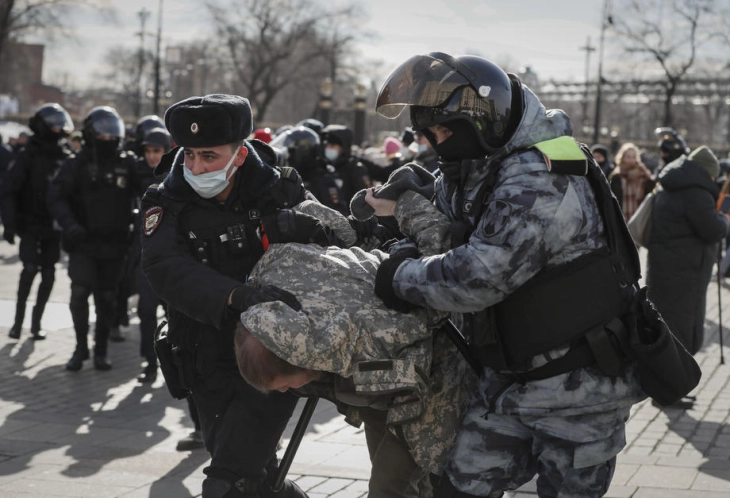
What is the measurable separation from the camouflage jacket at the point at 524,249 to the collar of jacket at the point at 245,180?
3.10ft

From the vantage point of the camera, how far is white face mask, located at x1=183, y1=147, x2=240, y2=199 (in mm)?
3746

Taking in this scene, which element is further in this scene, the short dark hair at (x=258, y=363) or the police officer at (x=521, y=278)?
the short dark hair at (x=258, y=363)

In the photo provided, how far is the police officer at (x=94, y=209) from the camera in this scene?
8.28 metres

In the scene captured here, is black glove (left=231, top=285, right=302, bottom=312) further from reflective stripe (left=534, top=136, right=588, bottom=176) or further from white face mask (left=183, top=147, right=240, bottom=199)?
reflective stripe (left=534, top=136, right=588, bottom=176)

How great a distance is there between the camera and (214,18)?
49.3 meters

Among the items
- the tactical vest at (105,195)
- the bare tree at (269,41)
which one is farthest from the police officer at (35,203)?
the bare tree at (269,41)

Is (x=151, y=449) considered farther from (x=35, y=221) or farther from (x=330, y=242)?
(x=35, y=221)

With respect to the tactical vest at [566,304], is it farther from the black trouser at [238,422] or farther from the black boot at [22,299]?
the black boot at [22,299]

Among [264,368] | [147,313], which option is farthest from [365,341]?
[147,313]

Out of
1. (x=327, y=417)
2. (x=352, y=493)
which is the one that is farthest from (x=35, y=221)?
(x=352, y=493)

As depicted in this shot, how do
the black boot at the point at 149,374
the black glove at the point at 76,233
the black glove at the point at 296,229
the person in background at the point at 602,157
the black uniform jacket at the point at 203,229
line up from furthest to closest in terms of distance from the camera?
the person in background at the point at 602,157 → the black glove at the point at 76,233 → the black boot at the point at 149,374 → the black uniform jacket at the point at 203,229 → the black glove at the point at 296,229

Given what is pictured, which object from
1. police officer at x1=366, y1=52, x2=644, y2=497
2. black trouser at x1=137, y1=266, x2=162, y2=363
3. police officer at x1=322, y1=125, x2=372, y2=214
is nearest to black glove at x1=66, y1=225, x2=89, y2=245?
black trouser at x1=137, y1=266, x2=162, y2=363

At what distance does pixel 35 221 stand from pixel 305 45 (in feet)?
152

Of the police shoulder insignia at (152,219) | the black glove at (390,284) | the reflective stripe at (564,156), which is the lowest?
the black glove at (390,284)
